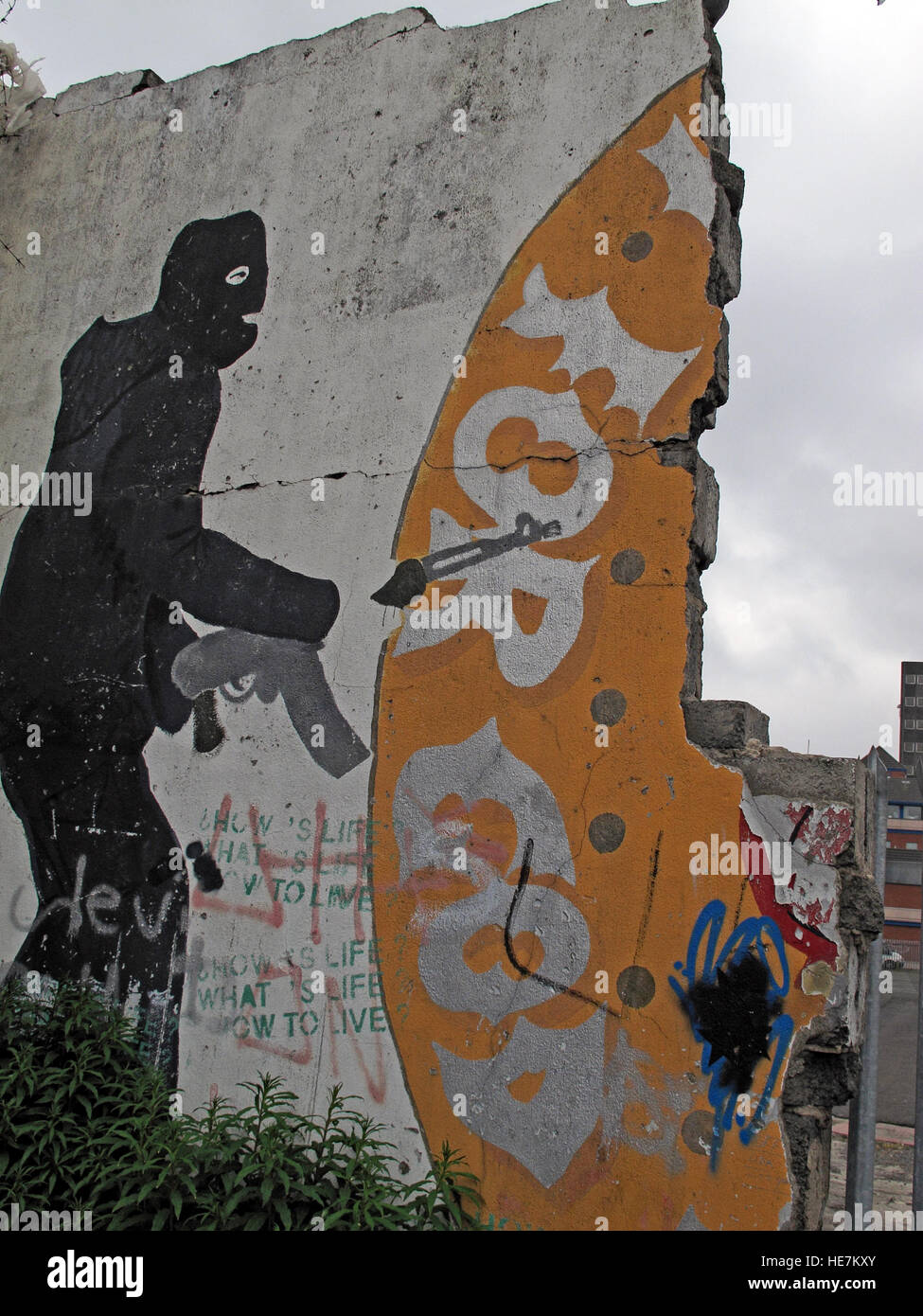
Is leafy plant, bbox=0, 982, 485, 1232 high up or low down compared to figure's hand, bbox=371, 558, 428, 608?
down

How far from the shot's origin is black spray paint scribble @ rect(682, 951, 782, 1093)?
2.70 meters

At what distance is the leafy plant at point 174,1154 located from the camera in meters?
2.67

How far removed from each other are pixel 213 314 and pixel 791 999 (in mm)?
3085

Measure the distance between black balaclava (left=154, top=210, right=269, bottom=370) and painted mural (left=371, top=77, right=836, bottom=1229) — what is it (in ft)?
3.30

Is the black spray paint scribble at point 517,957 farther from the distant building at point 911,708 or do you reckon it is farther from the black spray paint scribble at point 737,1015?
the distant building at point 911,708

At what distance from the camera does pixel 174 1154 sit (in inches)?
109

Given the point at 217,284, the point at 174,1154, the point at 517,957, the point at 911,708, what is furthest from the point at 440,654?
the point at 911,708

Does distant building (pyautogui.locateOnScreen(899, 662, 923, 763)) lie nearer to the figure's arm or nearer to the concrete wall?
the concrete wall

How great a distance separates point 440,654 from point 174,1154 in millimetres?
1574

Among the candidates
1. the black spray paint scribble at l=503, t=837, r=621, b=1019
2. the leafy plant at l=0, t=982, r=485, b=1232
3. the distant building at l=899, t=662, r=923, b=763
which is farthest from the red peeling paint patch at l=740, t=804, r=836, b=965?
the distant building at l=899, t=662, r=923, b=763

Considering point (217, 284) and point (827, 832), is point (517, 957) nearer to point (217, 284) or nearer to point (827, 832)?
point (827, 832)

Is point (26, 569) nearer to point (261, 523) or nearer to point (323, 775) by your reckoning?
point (261, 523)

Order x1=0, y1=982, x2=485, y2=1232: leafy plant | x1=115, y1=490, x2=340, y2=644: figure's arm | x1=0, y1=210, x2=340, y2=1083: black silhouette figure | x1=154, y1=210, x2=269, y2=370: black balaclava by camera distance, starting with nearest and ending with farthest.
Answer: x1=0, y1=982, x2=485, y2=1232: leafy plant, x1=115, y1=490, x2=340, y2=644: figure's arm, x1=0, y1=210, x2=340, y2=1083: black silhouette figure, x1=154, y1=210, x2=269, y2=370: black balaclava

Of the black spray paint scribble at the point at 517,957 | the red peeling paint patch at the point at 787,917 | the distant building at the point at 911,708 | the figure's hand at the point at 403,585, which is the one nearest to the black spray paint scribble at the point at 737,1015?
the red peeling paint patch at the point at 787,917
